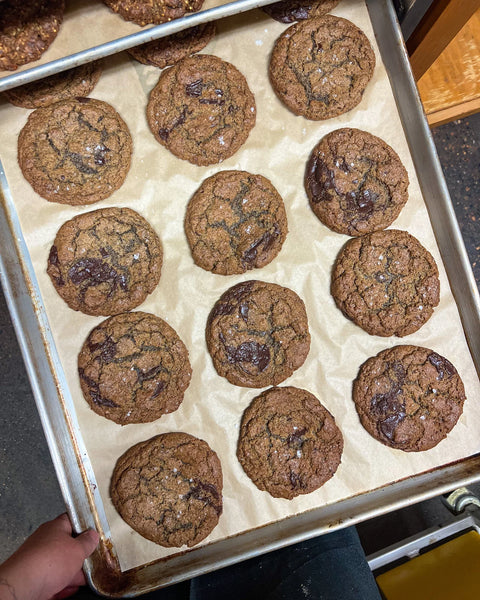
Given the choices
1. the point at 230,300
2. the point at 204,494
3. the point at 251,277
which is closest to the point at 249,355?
the point at 230,300

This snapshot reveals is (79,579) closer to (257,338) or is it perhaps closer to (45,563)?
(45,563)

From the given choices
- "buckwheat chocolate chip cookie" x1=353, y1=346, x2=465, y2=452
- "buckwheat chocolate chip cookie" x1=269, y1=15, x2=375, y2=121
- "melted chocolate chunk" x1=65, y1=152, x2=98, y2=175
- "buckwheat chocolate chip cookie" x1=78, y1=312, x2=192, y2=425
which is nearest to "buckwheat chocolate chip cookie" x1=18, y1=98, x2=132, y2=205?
"melted chocolate chunk" x1=65, y1=152, x2=98, y2=175

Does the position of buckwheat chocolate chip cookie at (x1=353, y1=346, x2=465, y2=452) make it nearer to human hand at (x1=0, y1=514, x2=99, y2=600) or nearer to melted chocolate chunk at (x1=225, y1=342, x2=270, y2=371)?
melted chocolate chunk at (x1=225, y1=342, x2=270, y2=371)

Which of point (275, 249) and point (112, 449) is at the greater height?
point (275, 249)

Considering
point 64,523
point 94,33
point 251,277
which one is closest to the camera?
point 94,33

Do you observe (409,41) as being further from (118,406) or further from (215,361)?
(118,406)

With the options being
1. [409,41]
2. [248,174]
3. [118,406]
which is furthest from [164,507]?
[409,41]

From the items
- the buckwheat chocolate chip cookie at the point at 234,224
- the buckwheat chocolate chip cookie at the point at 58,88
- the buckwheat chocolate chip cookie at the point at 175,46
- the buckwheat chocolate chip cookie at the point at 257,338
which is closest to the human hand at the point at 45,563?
the buckwheat chocolate chip cookie at the point at 257,338

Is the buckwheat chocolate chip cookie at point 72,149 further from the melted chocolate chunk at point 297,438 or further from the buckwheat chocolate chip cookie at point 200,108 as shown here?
the melted chocolate chunk at point 297,438
